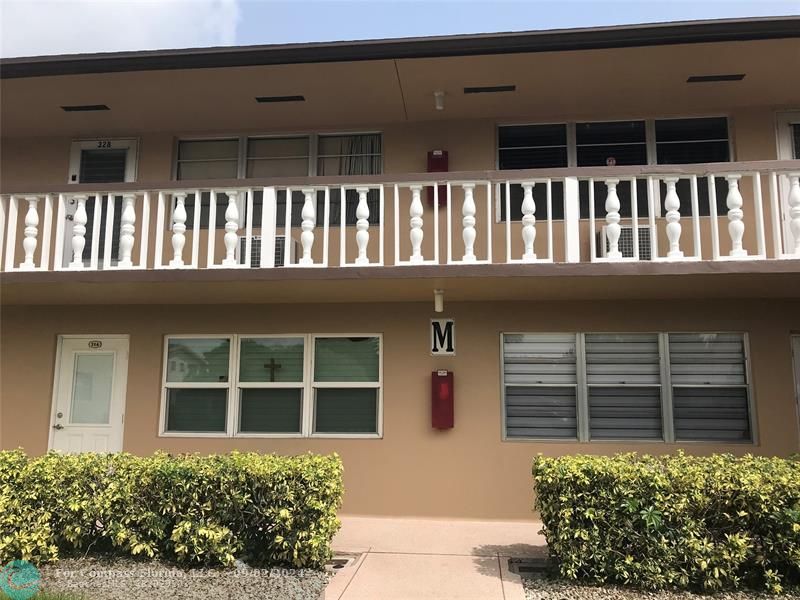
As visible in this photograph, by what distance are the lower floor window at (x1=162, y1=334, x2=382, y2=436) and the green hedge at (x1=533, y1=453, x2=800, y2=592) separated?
3119 millimetres

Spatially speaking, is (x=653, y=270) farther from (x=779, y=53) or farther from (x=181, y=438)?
(x=181, y=438)

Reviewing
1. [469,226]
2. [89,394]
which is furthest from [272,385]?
[469,226]

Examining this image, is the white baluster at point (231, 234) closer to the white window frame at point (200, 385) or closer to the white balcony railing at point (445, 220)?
the white balcony railing at point (445, 220)

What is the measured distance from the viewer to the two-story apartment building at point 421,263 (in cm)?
679

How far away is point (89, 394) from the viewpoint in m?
8.38

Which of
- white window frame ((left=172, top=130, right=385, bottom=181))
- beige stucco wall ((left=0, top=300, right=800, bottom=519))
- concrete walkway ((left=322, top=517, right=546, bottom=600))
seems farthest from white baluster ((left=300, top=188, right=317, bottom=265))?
concrete walkway ((left=322, top=517, right=546, bottom=600))

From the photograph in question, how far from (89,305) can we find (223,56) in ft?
12.5

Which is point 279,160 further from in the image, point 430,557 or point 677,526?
point 677,526

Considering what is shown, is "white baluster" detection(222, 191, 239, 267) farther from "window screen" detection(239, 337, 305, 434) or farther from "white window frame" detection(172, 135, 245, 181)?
"white window frame" detection(172, 135, 245, 181)

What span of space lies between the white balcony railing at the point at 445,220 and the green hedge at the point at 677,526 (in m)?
2.25

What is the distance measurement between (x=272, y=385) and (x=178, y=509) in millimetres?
2551

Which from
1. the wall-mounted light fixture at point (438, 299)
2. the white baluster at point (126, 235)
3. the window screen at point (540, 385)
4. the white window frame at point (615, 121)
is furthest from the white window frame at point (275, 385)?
the white window frame at point (615, 121)

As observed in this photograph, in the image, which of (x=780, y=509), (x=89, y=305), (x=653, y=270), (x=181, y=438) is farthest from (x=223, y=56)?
(x=780, y=509)

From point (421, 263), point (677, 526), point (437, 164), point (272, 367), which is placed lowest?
point (677, 526)
